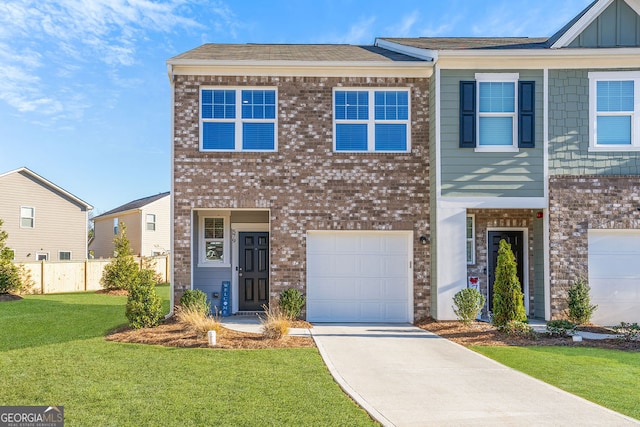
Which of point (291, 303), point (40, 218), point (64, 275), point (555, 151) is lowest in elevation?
point (64, 275)

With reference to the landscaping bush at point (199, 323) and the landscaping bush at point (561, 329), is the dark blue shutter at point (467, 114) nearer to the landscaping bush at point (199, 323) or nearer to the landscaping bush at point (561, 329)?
the landscaping bush at point (561, 329)

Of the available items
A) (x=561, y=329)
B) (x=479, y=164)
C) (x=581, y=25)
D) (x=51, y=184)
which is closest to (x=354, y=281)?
(x=479, y=164)

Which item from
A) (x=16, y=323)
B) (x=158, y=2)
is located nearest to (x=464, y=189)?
(x=158, y=2)

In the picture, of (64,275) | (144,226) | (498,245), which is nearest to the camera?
(498,245)

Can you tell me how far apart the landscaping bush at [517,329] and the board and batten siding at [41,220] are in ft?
79.8

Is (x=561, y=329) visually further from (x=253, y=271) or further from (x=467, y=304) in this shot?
(x=253, y=271)

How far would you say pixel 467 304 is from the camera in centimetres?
944

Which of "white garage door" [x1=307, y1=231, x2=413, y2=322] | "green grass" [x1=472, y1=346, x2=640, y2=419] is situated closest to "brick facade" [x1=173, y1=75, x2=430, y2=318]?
"white garage door" [x1=307, y1=231, x2=413, y2=322]

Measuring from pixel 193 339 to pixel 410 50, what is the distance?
891cm

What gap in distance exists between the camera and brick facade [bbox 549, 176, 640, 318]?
10164mm

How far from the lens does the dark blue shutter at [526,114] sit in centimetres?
1034

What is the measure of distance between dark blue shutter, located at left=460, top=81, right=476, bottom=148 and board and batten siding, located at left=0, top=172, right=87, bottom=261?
77.3 feet

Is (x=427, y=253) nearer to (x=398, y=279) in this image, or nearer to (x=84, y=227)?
(x=398, y=279)

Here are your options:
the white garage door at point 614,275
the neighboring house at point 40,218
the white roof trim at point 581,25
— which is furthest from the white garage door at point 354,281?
the neighboring house at point 40,218
